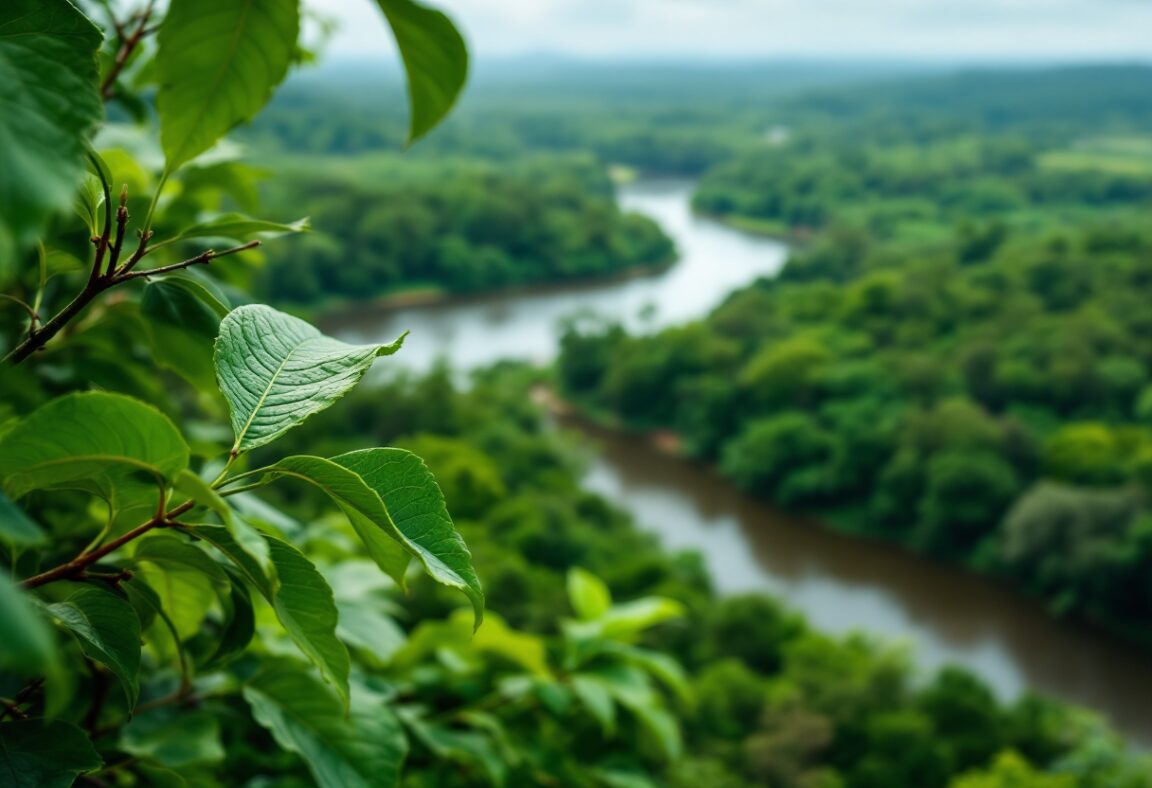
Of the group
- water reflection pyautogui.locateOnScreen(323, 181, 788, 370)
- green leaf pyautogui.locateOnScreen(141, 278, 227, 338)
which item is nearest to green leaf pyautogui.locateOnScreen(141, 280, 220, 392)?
green leaf pyautogui.locateOnScreen(141, 278, 227, 338)

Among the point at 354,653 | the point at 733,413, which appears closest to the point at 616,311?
the point at 733,413

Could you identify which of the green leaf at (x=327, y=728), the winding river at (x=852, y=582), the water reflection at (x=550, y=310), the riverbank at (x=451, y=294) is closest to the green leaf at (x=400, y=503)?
the green leaf at (x=327, y=728)

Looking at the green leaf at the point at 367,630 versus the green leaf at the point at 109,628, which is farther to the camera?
the green leaf at the point at 367,630

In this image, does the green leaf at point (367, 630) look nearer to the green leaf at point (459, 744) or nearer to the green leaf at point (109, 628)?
the green leaf at point (459, 744)

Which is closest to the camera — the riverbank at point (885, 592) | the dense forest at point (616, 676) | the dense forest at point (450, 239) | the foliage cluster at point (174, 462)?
the foliage cluster at point (174, 462)

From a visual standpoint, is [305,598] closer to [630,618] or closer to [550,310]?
[630,618]

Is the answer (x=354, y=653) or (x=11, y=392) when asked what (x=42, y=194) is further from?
(x=354, y=653)

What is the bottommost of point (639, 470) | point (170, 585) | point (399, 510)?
point (639, 470)
